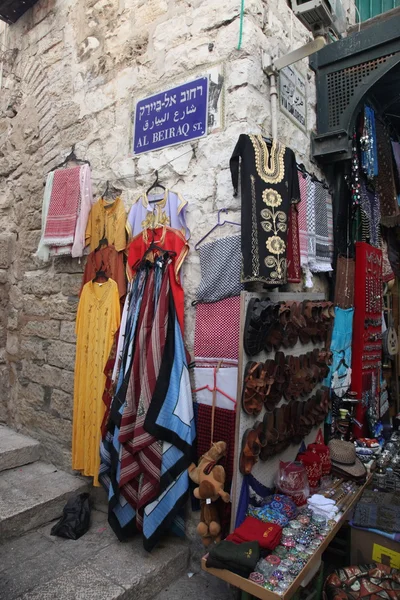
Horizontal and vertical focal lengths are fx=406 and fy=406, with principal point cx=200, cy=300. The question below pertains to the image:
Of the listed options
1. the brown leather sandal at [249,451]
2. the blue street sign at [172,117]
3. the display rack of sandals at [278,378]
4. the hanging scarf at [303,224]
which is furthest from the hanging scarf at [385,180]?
the brown leather sandal at [249,451]

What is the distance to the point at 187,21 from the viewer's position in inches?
113

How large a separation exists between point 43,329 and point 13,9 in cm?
337

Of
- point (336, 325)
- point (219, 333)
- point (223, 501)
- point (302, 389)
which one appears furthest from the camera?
point (336, 325)

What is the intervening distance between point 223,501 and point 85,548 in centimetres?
97

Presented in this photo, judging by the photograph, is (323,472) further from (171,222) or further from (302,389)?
(171,222)

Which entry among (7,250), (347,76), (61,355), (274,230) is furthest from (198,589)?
(347,76)

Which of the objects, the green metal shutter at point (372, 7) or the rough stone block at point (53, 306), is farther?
the green metal shutter at point (372, 7)

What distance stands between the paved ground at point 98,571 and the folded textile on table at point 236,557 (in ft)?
1.97

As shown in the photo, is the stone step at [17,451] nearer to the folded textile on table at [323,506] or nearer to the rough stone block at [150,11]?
the folded textile on table at [323,506]

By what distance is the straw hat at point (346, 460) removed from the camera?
281cm

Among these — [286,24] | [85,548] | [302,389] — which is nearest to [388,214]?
[286,24]

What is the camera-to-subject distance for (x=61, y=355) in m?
3.50

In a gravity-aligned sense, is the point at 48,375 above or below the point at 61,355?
below

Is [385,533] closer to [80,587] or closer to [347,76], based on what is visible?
[80,587]
